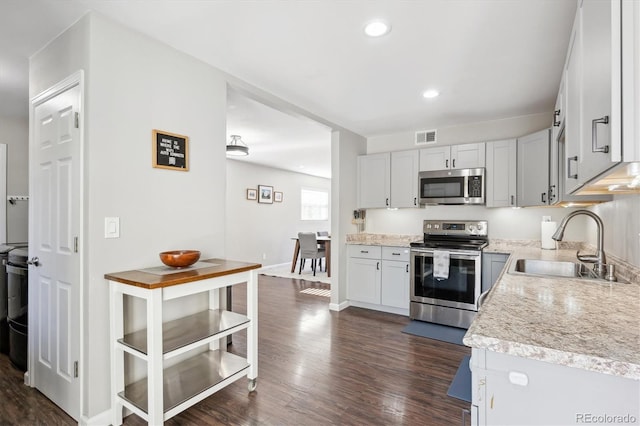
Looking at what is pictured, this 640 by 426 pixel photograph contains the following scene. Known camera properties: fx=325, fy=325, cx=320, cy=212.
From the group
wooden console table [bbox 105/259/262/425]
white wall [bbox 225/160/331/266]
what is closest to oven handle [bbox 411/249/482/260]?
wooden console table [bbox 105/259/262/425]

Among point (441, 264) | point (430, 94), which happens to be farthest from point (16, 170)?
point (441, 264)

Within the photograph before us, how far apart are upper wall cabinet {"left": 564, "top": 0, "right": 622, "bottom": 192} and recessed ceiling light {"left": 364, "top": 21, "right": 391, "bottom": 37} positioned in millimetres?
988

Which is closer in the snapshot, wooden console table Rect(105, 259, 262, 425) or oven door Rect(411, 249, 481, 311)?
wooden console table Rect(105, 259, 262, 425)

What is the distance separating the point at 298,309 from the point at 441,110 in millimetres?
3018

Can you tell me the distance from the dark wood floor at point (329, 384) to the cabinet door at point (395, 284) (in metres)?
0.32

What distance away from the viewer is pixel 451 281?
363 cm

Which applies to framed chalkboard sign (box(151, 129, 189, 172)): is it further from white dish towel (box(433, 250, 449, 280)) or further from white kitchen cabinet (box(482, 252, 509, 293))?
white kitchen cabinet (box(482, 252, 509, 293))

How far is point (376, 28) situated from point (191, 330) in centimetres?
224

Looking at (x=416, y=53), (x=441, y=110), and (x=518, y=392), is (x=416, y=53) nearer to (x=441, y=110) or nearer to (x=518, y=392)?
(x=441, y=110)

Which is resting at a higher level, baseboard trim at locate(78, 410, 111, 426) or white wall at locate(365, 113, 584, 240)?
white wall at locate(365, 113, 584, 240)

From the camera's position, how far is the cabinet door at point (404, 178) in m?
4.25

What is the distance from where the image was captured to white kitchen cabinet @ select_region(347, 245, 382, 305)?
13.8ft

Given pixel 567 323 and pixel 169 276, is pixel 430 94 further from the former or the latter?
pixel 169 276

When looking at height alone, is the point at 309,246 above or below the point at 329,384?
above
